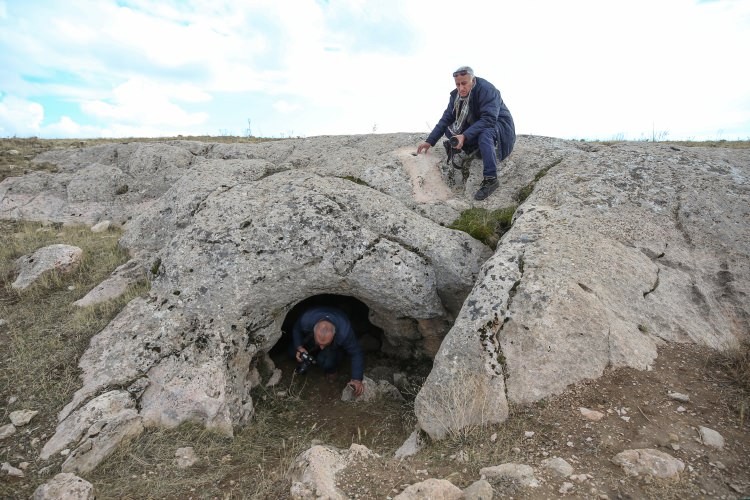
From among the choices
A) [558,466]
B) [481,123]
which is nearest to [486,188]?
[481,123]

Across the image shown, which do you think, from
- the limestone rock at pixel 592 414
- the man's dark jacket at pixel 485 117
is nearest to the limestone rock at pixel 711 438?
the limestone rock at pixel 592 414

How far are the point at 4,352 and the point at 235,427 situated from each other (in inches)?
136

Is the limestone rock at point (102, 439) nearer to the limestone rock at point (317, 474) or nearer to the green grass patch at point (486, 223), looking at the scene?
the limestone rock at point (317, 474)

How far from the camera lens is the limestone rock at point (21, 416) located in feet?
16.1

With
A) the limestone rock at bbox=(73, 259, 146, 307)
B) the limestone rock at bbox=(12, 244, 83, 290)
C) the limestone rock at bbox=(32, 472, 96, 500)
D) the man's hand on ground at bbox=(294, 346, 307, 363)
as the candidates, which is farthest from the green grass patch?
the limestone rock at bbox=(12, 244, 83, 290)

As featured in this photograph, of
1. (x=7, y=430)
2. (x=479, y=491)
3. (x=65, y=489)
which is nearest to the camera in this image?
(x=479, y=491)

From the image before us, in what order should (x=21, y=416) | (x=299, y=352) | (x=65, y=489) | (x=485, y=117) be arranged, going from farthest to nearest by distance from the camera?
(x=485, y=117) → (x=299, y=352) → (x=21, y=416) → (x=65, y=489)

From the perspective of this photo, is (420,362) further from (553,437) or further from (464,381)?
(553,437)

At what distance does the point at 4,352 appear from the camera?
6.05 m

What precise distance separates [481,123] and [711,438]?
5.69m

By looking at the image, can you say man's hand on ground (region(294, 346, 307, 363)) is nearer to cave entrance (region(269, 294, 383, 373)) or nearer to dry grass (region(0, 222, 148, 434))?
cave entrance (region(269, 294, 383, 373))

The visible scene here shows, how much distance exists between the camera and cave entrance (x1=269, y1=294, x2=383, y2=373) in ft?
26.0

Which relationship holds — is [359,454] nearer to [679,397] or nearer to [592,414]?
[592,414]

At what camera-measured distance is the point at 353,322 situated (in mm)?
8867
